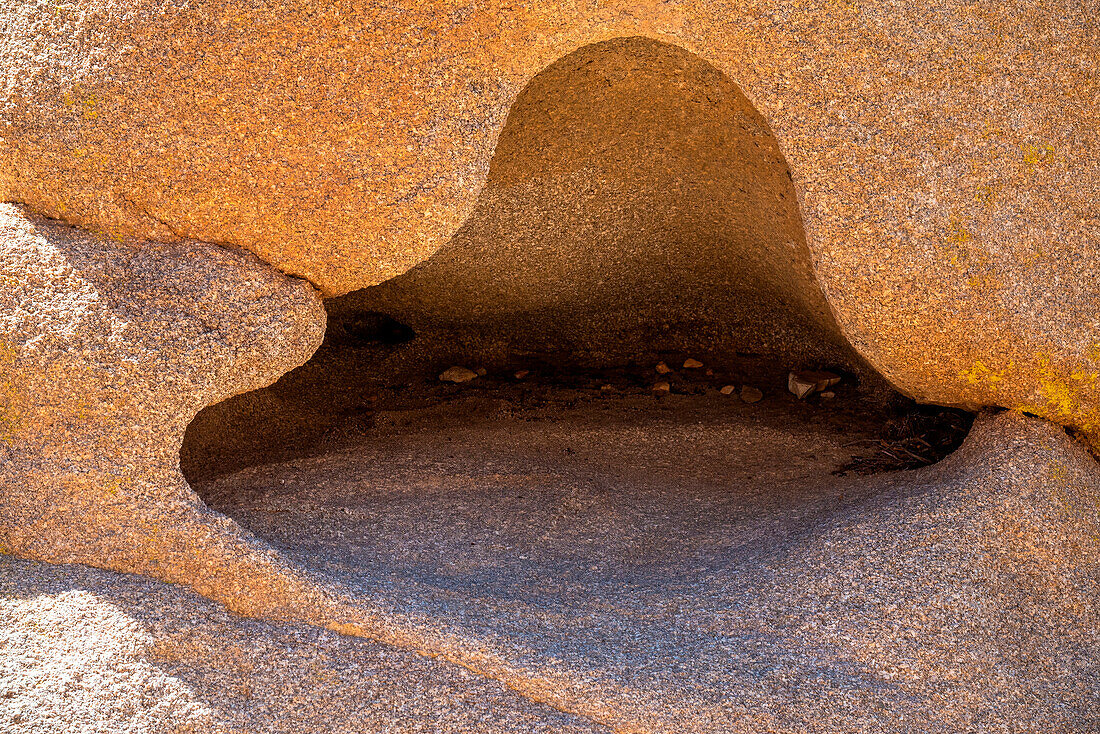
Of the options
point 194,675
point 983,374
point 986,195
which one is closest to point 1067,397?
point 983,374

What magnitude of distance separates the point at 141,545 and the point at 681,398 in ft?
5.79

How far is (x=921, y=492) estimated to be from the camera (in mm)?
1864

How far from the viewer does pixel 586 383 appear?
3043mm

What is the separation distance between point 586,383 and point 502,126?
1.42 m

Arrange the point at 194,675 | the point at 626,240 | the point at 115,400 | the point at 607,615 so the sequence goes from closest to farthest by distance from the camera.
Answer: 1. the point at 194,675
2. the point at 115,400
3. the point at 607,615
4. the point at 626,240

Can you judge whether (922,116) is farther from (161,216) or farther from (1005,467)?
(161,216)

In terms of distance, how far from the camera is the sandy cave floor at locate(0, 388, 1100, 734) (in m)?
1.49

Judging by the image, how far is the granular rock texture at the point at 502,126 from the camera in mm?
1627

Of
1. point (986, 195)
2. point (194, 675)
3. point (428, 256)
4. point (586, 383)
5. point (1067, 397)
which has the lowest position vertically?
A: point (586, 383)

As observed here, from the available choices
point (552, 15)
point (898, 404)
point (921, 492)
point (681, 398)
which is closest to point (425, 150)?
point (552, 15)

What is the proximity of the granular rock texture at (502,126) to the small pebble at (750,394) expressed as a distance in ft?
3.62

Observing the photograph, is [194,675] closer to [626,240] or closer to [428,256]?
[428,256]

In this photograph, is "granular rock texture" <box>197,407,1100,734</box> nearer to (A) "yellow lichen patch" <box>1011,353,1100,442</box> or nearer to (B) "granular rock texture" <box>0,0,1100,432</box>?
(A) "yellow lichen patch" <box>1011,353,1100,442</box>

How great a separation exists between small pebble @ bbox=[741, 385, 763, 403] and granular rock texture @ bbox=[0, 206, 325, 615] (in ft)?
5.61
